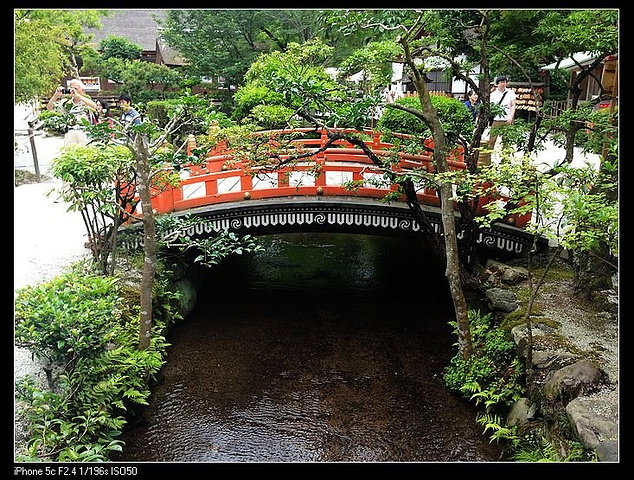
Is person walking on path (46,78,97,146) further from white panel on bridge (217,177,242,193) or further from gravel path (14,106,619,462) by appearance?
white panel on bridge (217,177,242,193)

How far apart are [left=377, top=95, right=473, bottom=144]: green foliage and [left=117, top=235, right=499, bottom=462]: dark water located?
3150 mm

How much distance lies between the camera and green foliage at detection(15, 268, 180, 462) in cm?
564

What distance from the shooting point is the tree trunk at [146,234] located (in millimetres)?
6980

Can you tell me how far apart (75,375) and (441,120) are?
770 centimetres

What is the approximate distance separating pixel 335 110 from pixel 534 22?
4300 millimetres

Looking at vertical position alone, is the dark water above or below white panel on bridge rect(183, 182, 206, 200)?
below

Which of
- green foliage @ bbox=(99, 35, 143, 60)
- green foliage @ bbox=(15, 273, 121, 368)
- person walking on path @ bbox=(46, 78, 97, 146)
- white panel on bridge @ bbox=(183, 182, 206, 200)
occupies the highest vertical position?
green foliage @ bbox=(99, 35, 143, 60)

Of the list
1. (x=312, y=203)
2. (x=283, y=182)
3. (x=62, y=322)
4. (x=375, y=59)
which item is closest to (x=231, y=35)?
(x=283, y=182)

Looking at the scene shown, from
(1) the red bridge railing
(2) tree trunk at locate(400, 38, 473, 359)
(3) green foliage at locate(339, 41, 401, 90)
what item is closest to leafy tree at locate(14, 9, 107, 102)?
(1) the red bridge railing

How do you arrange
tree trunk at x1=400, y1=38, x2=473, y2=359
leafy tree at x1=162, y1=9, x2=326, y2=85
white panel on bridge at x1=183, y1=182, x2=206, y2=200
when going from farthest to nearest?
leafy tree at x1=162, y1=9, x2=326, y2=85 < white panel on bridge at x1=183, y1=182, x2=206, y2=200 < tree trunk at x1=400, y1=38, x2=473, y2=359

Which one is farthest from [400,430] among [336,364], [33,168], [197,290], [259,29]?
[259,29]

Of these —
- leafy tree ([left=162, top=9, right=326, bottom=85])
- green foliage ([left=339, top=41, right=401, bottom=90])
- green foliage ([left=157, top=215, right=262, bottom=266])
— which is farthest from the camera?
leafy tree ([left=162, top=9, right=326, bottom=85])

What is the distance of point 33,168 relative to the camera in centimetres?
1597

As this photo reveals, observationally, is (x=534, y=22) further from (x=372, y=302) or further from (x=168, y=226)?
(x=168, y=226)
